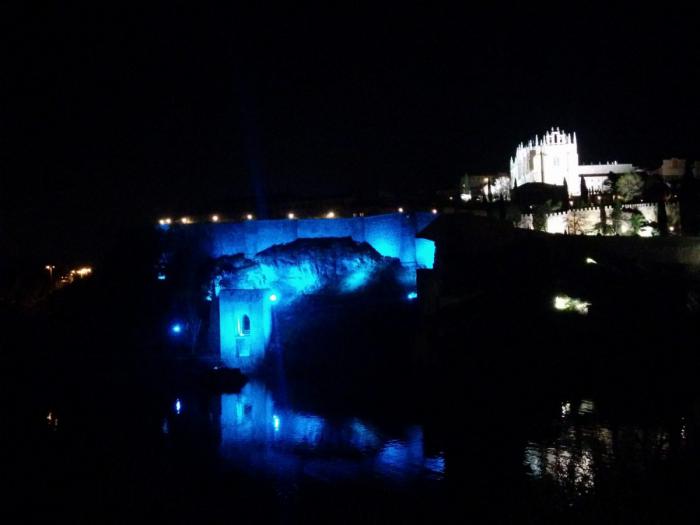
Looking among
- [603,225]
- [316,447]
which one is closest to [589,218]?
[603,225]

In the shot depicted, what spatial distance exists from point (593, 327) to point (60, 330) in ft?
90.0

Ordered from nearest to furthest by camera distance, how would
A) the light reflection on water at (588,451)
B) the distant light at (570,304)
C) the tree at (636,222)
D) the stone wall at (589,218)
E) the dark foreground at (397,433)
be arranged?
the dark foreground at (397,433) < the light reflection on water at (588,451) < the distant light at (570,304) < the tree at (636,222) < the stone wall at (589,218)

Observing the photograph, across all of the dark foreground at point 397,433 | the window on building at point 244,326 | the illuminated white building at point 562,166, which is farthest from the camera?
the illuminated white building at point 562,166

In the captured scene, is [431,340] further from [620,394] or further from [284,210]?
[284,210]

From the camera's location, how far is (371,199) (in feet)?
175

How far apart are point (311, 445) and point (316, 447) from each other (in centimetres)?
29

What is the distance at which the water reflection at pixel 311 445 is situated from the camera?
15.3m

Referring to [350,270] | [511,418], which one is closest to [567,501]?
[511,418]

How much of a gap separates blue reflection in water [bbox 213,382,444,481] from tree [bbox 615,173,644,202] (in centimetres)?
2894

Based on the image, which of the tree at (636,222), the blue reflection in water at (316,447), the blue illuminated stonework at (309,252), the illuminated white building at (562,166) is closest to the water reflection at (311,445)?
the blue reflection in water at (316,447)

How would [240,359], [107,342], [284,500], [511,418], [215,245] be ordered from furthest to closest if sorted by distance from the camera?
[215,245]
[107,342]
[240,359]
[511,418]
[284,500]

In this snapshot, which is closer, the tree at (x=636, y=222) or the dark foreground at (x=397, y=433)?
the dark foreground at (x=397, y=433)

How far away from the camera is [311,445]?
1773cm

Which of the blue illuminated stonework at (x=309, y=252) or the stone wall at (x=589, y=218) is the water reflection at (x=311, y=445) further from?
the stone wall at (x=589, y=218)
